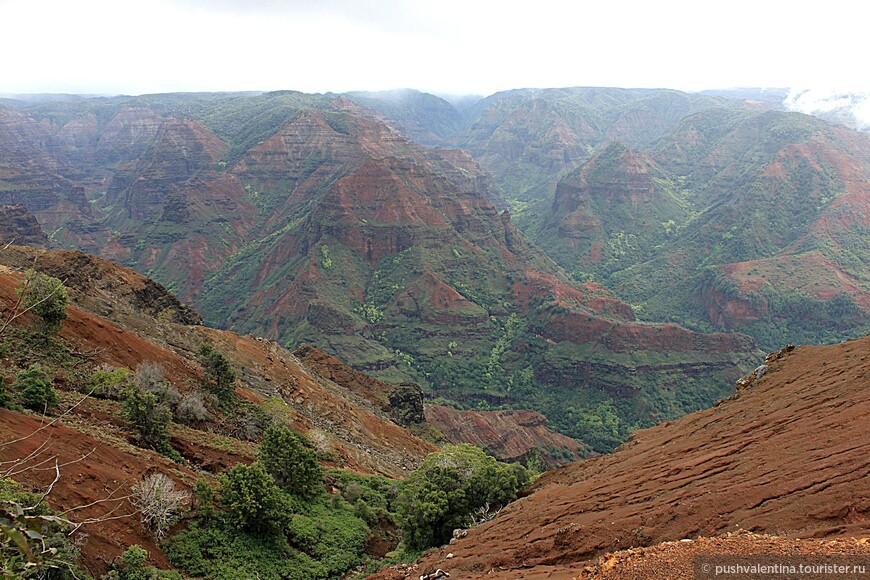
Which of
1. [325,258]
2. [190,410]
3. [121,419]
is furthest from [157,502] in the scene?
[325,258]

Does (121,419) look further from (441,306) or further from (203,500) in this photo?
(441,306)

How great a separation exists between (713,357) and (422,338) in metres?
66.7

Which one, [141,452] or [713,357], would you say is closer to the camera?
[141,452]

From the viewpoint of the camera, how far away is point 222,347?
5606cm

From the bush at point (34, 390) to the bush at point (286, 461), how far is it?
457 inches

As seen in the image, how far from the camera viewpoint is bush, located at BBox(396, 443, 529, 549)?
30.0m

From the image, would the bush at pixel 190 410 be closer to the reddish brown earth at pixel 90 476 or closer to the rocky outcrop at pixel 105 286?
the reddish brown earth at pixel 90 476

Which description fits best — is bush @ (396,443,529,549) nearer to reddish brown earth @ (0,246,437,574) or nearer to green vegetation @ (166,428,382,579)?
green vegetation @ (166,428,382,579)

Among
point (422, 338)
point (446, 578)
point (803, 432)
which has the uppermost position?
point (803, 432)

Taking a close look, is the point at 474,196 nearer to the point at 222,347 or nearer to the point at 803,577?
the point at 222,347

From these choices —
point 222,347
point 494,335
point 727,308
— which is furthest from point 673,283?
point 222,347

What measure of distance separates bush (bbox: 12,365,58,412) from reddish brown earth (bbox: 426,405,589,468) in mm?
60643

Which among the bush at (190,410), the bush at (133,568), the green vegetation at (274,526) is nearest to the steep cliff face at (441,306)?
the green vegetation at (274,526)

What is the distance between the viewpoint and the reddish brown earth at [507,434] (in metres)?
85.9
